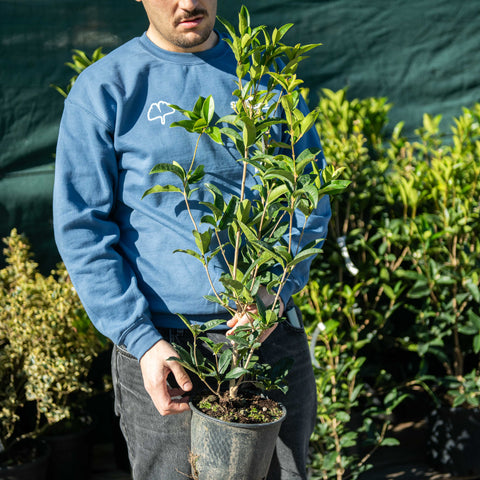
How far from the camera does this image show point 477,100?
12.9ft

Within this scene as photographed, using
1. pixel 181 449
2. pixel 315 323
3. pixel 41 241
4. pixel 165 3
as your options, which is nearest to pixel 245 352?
pixel 181 449

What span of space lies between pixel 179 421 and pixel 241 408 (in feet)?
0.76

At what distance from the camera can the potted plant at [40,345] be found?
280 cm

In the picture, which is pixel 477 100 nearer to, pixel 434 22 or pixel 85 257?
pixel 434 22

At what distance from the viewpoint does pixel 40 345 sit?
284 cm

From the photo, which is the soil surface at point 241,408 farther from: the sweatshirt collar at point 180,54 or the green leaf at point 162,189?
the sweatshirt collar at point 180,54

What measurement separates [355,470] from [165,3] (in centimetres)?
225

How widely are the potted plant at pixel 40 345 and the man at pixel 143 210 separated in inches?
46.3

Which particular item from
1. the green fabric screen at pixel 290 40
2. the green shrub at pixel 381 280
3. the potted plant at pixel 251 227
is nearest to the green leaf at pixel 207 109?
the potted plant at pixel 251 227

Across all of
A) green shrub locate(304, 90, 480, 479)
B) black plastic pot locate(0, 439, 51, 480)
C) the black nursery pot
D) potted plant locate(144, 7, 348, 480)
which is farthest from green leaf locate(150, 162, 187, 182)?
the black nursery pot

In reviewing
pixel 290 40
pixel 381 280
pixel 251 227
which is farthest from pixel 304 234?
pixel 290 40

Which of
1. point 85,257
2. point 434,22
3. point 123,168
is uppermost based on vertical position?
point 434,22

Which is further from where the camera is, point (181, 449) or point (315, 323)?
point (315, 323)

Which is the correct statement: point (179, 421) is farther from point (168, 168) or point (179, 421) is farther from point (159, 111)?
point (159, 111)
